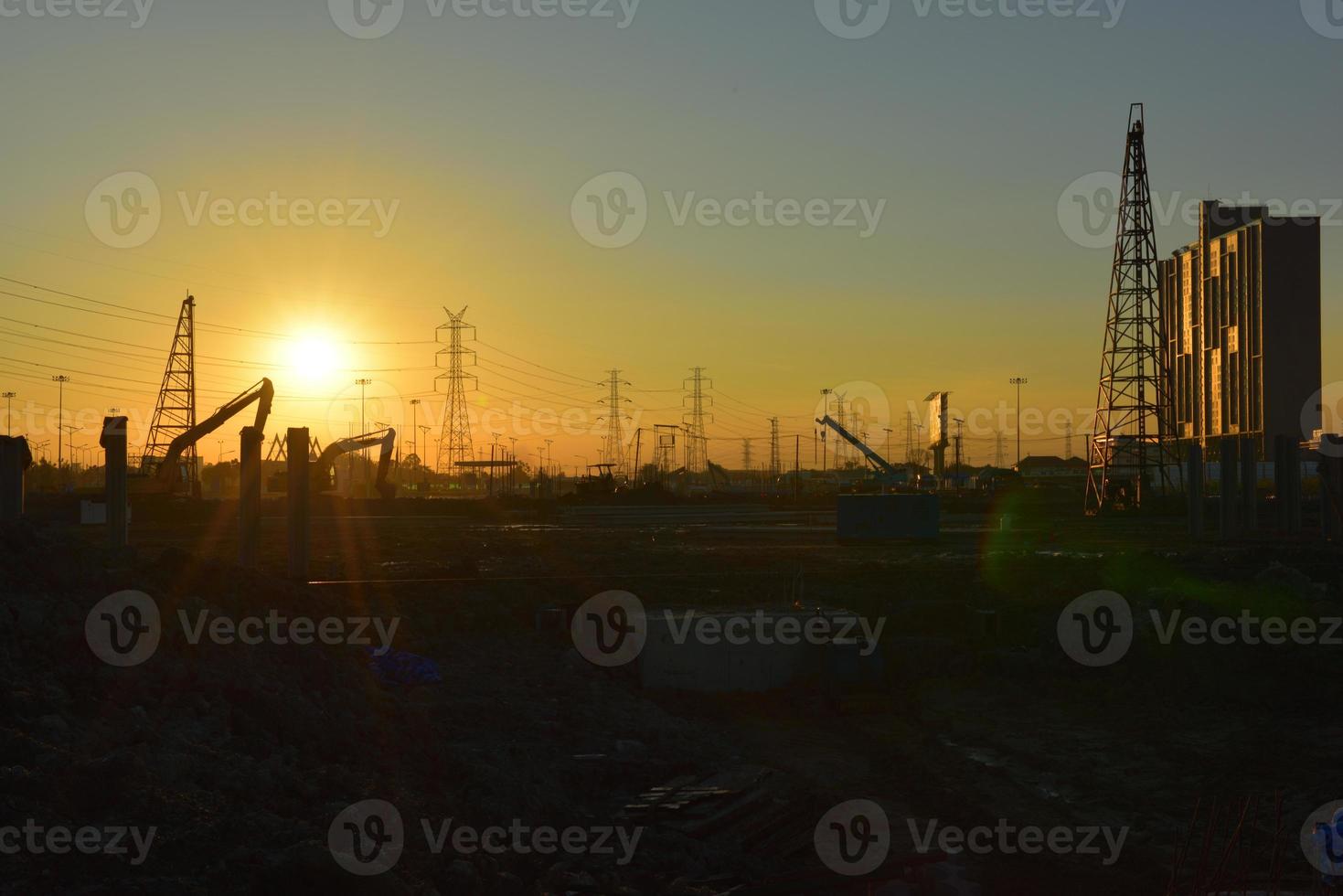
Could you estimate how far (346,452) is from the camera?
4900cm

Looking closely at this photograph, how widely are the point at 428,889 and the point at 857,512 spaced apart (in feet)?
97.8

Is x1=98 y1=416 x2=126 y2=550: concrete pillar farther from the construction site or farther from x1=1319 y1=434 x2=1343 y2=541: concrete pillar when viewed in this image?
x1=1319 y1=434 x2=1343 y2=541: concrete pillar

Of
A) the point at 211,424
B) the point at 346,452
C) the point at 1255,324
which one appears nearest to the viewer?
the point at 211,424

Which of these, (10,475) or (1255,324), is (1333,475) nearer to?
(10,475)

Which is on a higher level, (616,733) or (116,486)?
(116,486)

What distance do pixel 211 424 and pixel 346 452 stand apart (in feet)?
61.6

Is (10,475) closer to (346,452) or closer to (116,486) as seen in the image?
(116,486)

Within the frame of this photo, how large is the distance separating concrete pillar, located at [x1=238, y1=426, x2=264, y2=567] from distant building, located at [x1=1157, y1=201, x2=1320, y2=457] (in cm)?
8105

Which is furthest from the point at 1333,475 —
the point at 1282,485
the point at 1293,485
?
the point at 1282,485

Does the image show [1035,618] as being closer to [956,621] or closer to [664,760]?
[956,621]

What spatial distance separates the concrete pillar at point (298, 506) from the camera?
61.7ft

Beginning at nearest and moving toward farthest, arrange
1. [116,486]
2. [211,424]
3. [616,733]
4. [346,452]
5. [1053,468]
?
1. [616,733]
2. [116,486]
3. [211,424]
4. [346,452]
5. [1053,468]

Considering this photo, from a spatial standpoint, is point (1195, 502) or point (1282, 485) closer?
point (1282, 485)

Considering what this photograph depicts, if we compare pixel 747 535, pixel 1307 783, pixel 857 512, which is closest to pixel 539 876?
pixel 1307 783
